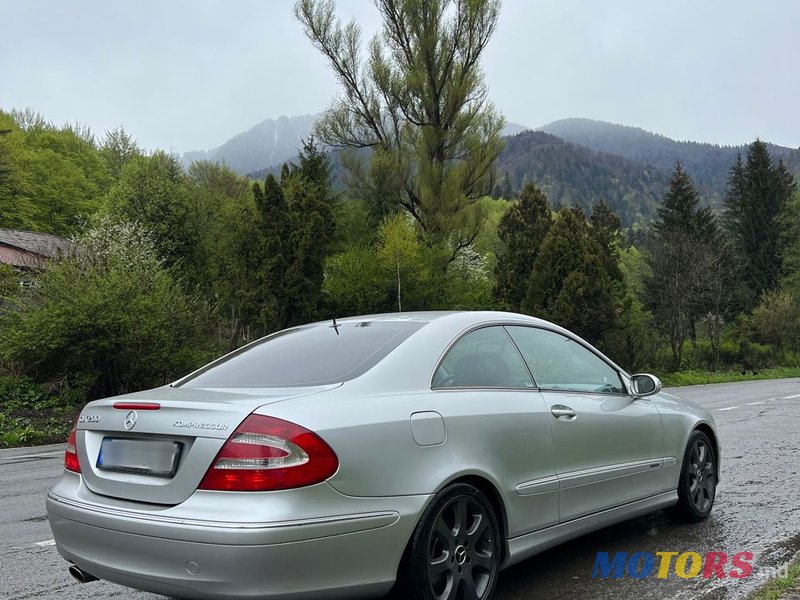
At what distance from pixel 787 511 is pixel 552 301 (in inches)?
1083

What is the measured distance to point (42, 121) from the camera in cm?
6347

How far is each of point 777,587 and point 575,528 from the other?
1.03 meters

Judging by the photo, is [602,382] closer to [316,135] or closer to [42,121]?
[316,135]

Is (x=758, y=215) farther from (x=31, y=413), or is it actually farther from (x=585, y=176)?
(x=585, y=176)

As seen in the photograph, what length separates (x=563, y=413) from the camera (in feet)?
13.9

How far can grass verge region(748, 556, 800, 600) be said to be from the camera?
364 centimetres

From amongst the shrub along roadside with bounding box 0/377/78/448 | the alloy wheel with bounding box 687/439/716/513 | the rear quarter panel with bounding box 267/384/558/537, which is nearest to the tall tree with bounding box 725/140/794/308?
the shrub along roadside with bounding box 0/377/78/448

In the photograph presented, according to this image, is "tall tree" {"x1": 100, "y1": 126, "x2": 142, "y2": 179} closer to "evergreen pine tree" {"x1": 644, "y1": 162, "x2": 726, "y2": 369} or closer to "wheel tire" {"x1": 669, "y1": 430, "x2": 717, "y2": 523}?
"evergreen pine tree" {"x1": 644, "y1": 162, "x2": 726, "y2": 369}

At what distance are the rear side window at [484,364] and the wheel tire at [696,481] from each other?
195cm

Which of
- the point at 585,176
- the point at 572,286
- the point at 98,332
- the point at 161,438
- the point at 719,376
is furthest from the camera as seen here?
the point at 585,176

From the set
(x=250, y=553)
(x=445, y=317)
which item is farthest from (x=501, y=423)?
(x=250, y=553)

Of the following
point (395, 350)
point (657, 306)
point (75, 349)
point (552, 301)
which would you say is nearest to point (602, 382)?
point (395, 350)

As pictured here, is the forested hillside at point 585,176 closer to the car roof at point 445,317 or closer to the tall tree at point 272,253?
the tall tree at point 272,253

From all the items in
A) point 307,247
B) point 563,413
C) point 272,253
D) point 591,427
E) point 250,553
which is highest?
point 307,247
